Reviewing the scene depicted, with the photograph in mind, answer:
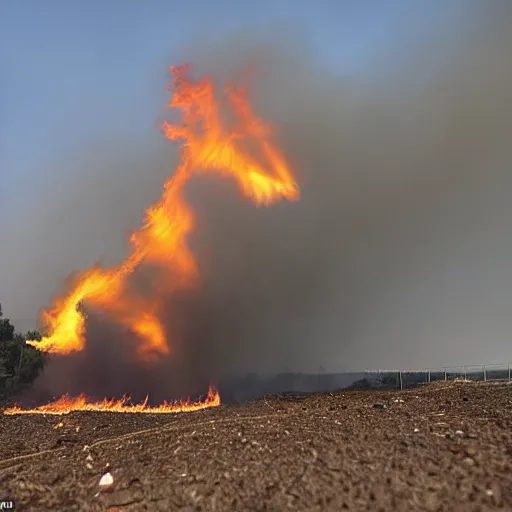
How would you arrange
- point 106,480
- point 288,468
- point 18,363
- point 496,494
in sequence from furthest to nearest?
point 18,363, point 106,480, point 288,468, point 496,494

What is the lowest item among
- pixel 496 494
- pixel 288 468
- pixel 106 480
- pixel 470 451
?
pixel 106 480

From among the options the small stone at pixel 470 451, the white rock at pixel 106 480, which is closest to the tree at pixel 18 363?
the white rock at pixel 106 480

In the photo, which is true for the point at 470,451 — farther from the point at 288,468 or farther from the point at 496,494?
the point at 288,468

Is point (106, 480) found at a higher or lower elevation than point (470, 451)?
lower

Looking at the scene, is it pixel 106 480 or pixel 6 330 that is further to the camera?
pixel 6 330

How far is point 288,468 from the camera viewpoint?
33.5ft

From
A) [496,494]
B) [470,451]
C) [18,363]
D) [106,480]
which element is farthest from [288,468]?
[18,363]

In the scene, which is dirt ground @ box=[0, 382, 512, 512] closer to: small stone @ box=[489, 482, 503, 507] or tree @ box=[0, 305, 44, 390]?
small stone @ box=[489, 482, 503, 507]

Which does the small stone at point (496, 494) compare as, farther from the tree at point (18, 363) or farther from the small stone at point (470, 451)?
the tree at point (18, 363)

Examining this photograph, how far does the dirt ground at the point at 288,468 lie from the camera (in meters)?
8.77

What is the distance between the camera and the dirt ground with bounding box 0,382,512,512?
8773mm

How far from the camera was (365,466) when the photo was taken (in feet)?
32.4

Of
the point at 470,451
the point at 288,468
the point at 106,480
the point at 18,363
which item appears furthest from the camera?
the point at 18,363

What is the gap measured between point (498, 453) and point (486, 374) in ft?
104
